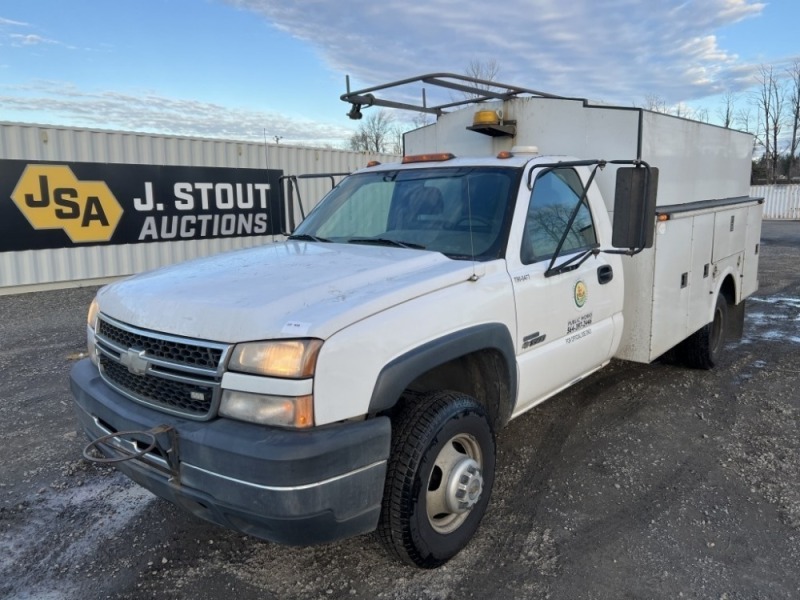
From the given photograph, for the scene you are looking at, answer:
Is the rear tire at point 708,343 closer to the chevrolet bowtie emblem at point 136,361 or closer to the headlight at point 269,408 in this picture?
the headlight at point 269,408

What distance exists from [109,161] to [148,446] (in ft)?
34.6

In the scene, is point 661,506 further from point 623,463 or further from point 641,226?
point 641,226

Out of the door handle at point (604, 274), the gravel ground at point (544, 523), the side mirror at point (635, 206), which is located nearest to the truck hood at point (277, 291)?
the side mirror at point (635, 206)

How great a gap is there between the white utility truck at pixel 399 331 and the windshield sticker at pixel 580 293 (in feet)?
0.12

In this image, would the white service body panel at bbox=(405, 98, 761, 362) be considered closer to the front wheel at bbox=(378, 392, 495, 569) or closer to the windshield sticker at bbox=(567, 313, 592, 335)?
the windshield sticker at bbox=(567, 313, 592, 335)

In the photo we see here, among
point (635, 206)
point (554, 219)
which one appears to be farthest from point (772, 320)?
point (635, 206)

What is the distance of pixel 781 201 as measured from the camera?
34.8m

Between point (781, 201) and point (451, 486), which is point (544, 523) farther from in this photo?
point (781, 201)

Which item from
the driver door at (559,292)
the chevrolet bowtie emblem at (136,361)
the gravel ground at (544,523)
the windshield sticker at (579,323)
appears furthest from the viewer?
the windshield sticker at (579,323)

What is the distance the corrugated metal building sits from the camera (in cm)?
1060

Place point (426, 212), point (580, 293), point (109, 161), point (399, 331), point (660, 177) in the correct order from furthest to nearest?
1. point (109, 161)
2. point (660, 177)
3. point (580, 293)
4. point (426, 212)
5. point (399, 331)

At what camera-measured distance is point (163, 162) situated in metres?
12.2

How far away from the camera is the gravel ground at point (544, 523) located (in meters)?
2.83

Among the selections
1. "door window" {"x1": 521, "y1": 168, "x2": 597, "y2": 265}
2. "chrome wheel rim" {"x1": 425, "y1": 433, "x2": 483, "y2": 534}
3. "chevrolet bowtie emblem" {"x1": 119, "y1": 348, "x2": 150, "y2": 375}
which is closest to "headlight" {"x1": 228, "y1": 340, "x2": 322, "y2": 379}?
"chevrolet bowtie emblem" {"x1": 119, "y1": 348, "x2": 150, "y2": 375}
